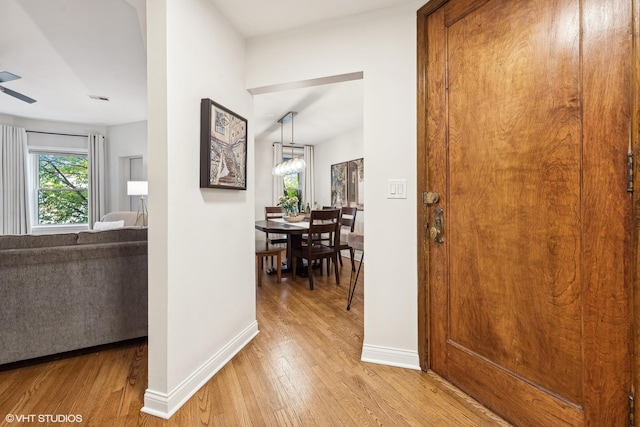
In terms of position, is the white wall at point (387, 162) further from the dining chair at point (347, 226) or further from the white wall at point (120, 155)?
the white wall at point (120, 155)

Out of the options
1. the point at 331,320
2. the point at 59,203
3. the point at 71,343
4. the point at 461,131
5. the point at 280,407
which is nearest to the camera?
the point at 280,407

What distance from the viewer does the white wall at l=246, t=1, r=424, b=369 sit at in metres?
1.82

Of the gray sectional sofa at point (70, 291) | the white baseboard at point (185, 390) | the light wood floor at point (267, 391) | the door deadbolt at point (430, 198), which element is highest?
the door deadbolt at point (430, 198)

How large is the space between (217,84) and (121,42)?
1.63 meters

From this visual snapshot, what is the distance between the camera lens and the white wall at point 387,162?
182cm

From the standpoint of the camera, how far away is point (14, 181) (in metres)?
4.95

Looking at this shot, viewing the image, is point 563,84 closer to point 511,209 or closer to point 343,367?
point 511,209

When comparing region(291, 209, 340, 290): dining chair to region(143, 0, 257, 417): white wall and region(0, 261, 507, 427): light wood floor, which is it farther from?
region(143, 0, 257, 417): white wall

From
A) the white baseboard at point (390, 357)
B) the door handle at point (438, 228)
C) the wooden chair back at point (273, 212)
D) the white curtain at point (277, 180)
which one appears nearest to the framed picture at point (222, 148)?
the door handle at point (438, 228)

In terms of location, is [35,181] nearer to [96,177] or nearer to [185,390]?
[96,177]

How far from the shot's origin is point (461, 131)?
1.58 m

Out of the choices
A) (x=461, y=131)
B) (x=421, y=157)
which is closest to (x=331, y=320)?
(x=421, y=157)

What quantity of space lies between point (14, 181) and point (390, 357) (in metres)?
6.58

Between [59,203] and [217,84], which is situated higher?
[217,84]
